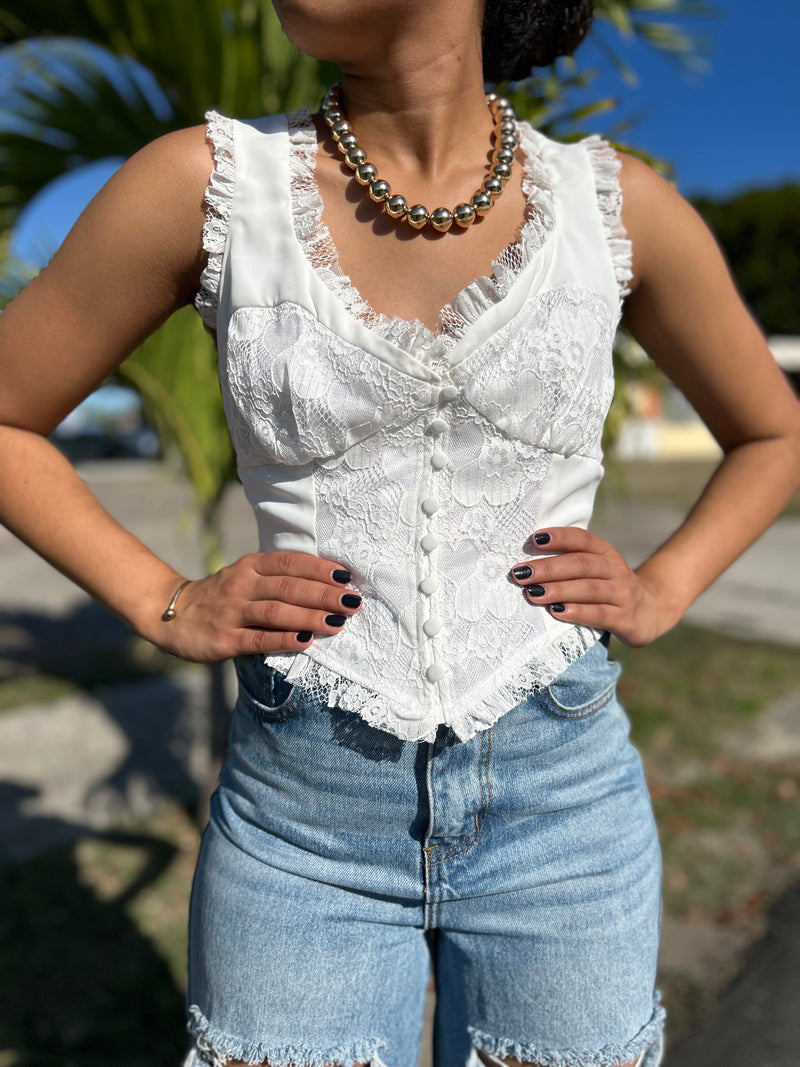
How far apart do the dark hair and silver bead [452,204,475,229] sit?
345 mm

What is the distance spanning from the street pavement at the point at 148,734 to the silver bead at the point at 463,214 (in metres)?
1.99

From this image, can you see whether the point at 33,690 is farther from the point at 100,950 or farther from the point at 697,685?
the point at 697,685

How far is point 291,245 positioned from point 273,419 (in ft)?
0.71

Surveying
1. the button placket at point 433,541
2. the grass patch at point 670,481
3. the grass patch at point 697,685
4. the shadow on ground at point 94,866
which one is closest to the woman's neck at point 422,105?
the button placket at point 433,541

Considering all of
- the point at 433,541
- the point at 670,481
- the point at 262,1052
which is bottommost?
the point at 670,481

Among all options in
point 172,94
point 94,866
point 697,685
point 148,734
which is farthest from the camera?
point 697,685

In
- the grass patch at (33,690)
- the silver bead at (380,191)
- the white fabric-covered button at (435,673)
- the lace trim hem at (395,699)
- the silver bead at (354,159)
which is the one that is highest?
the silver bead at (354,159)

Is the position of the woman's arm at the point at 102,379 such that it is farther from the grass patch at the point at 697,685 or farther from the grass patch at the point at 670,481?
the grass patch at the point at 670,481

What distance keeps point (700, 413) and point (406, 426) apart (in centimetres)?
61

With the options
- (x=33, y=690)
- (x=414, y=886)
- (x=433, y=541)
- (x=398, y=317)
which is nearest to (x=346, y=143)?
(x=398, y=317)

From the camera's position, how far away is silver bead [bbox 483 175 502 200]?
120cm

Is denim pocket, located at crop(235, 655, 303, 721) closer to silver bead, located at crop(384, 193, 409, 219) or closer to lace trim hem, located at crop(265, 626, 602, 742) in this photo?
lace trim hem, located at crop(265, 626, 602, 742)

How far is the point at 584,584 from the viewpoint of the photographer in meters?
1.19

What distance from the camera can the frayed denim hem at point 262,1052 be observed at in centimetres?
112
